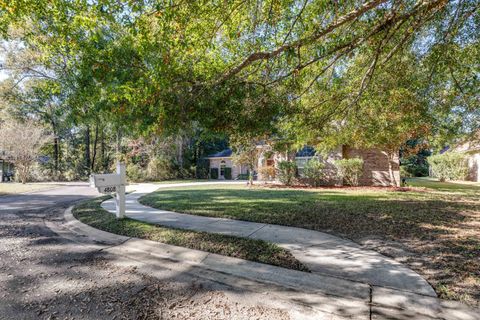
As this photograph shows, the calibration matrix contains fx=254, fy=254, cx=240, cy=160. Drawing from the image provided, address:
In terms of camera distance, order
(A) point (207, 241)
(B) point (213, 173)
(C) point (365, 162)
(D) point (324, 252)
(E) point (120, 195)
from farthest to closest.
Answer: (B) point (213, 173)
(C) point (365, 162)
(E) point (120, 195)
(A) point (207, 241)
(D) point (324, 252)

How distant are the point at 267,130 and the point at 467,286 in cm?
433

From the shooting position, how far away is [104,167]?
108ft

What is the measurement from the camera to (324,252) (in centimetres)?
406

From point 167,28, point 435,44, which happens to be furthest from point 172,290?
point 435,44

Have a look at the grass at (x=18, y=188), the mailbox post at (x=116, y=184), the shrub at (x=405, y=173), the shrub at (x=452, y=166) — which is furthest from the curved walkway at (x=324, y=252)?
the shrub at (x=452, y=166)

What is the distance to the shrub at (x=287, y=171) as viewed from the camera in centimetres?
1769

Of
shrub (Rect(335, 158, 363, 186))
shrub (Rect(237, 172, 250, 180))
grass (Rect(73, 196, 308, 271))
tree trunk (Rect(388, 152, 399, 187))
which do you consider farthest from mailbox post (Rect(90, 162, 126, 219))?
shrub (Rect(237, 172, 250, 180))

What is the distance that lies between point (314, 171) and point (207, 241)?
538 inches

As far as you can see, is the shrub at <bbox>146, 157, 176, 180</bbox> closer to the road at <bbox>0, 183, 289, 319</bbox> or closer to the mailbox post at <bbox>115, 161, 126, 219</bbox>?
the mailbox post at <bbox>115, 161, 126, 219</bbox>

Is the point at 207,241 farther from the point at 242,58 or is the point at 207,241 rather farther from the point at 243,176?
the point at 243,176

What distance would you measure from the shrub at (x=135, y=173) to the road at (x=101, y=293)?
66.3ft

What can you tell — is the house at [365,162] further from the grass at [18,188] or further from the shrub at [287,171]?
the grass at [18,188]

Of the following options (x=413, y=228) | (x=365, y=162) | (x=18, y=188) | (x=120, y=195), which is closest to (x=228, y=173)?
(x=365, y=162)

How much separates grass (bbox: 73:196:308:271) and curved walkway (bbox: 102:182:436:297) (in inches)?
10.9
